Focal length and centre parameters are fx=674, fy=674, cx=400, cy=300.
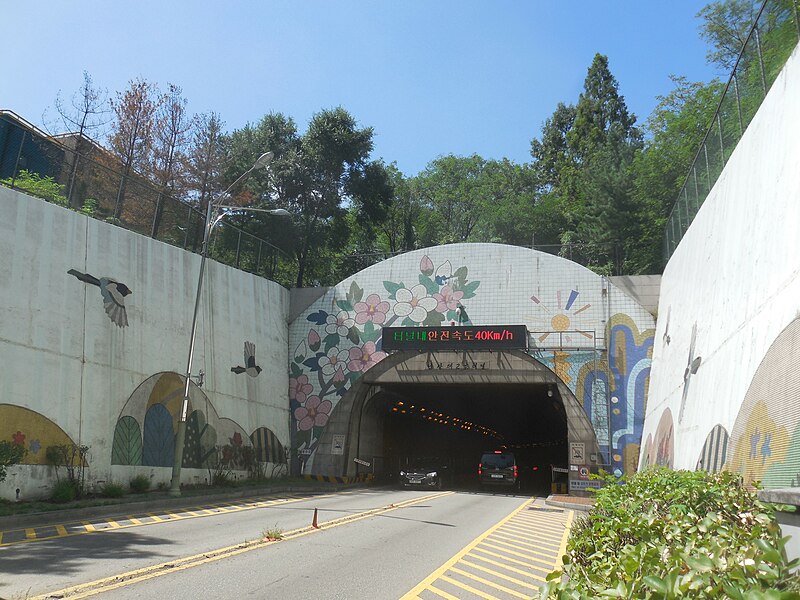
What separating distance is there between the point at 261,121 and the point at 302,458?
24903mm

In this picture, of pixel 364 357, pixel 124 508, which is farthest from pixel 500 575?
pixel 364 357

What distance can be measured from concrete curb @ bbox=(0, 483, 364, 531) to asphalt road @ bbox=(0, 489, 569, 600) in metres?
1.21

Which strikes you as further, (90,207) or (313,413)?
(313,413)

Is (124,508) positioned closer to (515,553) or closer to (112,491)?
(112,491)

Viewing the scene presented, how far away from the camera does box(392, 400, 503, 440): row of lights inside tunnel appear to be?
1557 inches

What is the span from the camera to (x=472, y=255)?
1227 inches

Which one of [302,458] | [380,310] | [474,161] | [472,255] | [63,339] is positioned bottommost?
[302,458]

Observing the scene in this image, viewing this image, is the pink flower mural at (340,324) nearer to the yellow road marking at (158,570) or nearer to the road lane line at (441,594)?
the yellow road marking at (158,570)

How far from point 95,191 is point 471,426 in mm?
37653

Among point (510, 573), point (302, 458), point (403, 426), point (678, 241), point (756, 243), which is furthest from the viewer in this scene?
point (403, 426)

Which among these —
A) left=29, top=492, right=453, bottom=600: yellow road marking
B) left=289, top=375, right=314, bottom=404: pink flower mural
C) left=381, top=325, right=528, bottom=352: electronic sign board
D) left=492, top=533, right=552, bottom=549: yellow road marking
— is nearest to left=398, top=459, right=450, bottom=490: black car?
left=289, top=375, right=314, bottom=404: pink flower mural

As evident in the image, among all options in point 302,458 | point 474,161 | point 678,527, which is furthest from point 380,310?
point 474,161

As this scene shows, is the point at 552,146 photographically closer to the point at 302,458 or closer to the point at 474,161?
the point at 474,161

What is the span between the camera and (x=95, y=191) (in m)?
22.7
